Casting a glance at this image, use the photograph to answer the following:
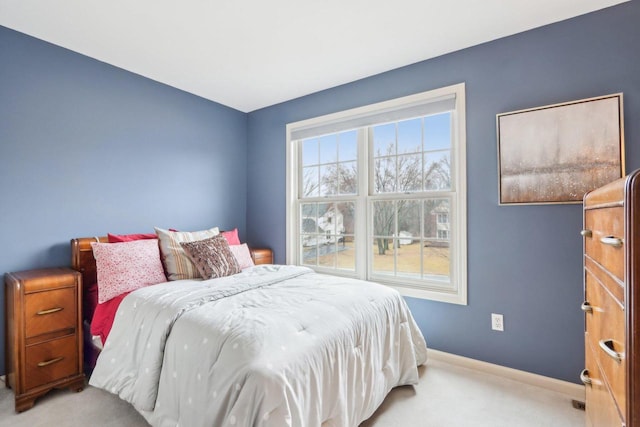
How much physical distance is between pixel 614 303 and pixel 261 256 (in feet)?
10.0

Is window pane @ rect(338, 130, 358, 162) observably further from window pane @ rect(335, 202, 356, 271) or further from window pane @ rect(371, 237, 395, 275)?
window pane @ rect(371, 237, 395, 275)

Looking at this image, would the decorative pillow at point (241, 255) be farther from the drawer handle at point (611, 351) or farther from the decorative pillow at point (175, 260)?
the drawer handle at point (611, 351)

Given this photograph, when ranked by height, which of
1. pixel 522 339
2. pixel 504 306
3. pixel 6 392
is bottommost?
pixel 6 392

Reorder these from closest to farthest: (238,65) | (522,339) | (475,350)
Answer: (522,339)
(475,350)
(238,65)

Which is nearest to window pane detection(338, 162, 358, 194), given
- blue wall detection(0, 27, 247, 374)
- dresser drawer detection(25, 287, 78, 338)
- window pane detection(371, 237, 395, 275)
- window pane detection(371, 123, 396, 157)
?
window pane detection(371, 123, 396, 157)

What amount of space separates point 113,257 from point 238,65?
1901 millimetres

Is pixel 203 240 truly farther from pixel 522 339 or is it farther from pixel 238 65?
pixel 522 339

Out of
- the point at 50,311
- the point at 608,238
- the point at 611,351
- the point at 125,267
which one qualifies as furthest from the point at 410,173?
the point at 50,311

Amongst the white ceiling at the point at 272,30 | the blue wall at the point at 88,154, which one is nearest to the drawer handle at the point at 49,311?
the blue wall at the point at 88,154

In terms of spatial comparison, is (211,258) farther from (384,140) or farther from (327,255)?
(384,140)

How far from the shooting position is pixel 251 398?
112cm

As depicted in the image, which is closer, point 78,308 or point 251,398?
point 251,398

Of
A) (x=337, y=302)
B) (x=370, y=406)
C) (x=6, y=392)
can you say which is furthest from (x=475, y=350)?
(x=6, y=392)

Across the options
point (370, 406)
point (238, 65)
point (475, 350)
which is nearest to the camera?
point (370, 406)
